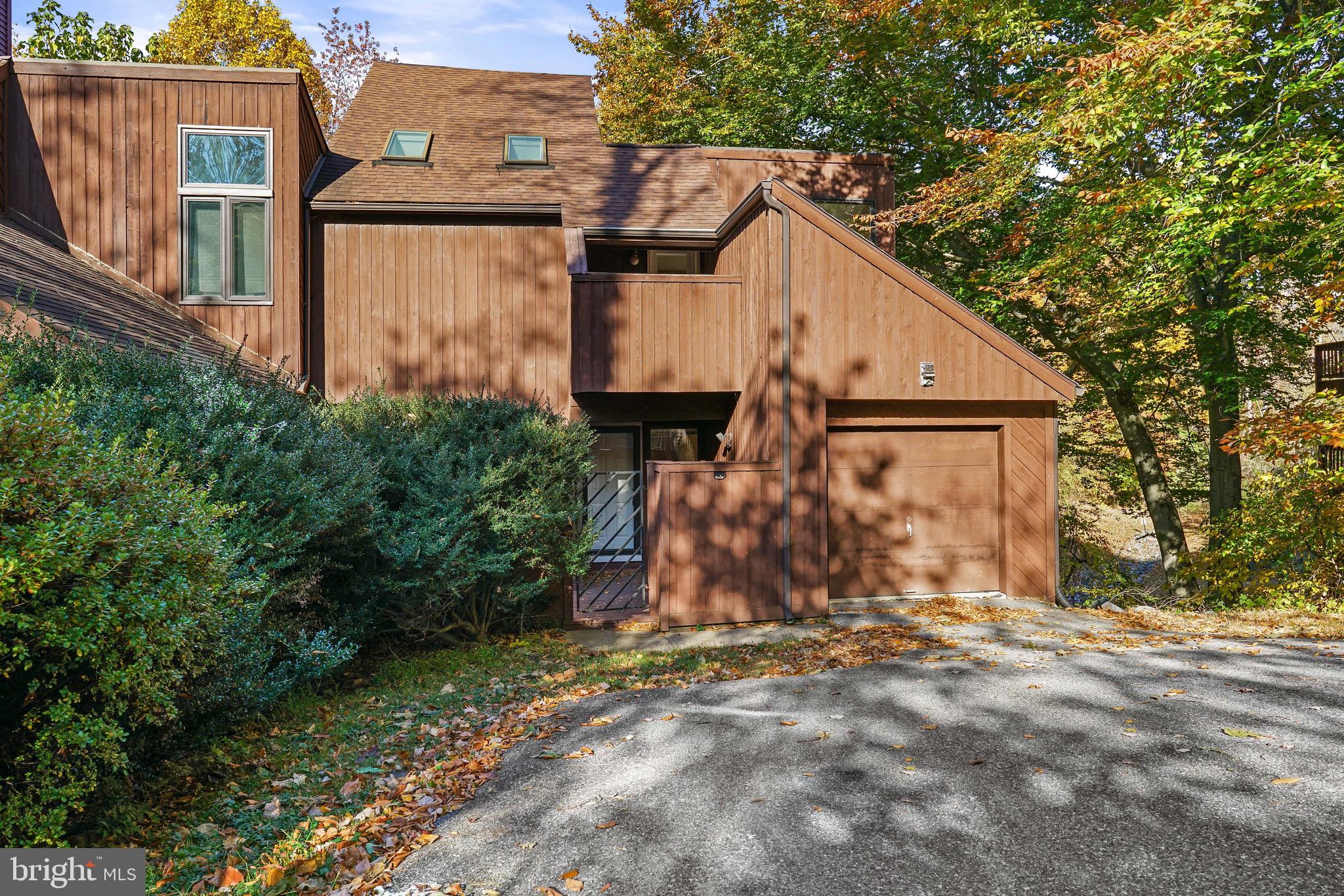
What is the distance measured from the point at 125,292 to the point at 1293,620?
16386 millimetres

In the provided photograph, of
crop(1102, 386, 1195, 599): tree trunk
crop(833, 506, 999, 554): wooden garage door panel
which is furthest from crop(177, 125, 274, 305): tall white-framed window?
crop(1102, 386, 1195, 599): tree trunk

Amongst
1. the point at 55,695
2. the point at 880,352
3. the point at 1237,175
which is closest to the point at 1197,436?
the point at 1237,175

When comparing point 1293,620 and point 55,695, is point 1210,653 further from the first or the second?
point 55,695

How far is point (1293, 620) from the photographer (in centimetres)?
955

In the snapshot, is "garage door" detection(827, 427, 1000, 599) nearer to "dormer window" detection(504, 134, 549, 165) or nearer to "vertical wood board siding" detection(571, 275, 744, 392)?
"vertical wood board siding" detection(571, 275, 744, 392)

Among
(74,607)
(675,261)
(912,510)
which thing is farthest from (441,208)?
(74,607)

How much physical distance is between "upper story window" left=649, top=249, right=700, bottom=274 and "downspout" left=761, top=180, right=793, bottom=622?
10.5 feet

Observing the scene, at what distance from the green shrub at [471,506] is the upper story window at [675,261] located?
180 inches

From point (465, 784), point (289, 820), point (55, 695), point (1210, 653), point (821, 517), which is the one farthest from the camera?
point (821, 517)

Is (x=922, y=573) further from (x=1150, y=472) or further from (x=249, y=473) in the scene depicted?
(x=1150, y=472)

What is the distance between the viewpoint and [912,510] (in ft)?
33.8

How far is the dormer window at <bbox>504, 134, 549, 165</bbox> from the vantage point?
12.8 meters

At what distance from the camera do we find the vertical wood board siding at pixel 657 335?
1038cm

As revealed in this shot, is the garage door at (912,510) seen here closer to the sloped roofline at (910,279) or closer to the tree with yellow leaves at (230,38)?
the sloped roofline at (910,279)
